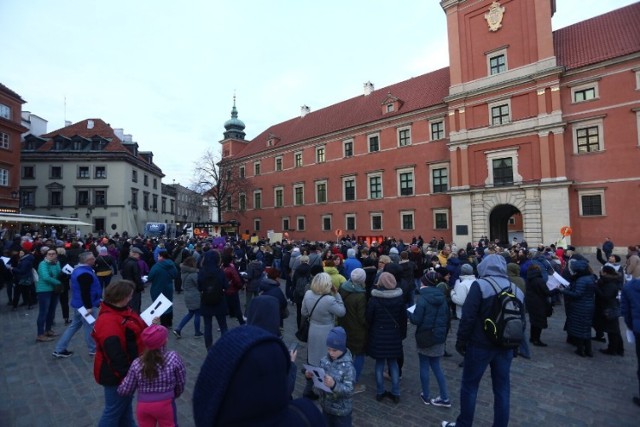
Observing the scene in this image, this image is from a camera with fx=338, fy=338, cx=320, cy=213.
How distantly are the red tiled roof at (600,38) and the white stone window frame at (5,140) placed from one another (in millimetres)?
45613

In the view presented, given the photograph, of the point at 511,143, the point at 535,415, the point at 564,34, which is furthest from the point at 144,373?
the point at 564,34

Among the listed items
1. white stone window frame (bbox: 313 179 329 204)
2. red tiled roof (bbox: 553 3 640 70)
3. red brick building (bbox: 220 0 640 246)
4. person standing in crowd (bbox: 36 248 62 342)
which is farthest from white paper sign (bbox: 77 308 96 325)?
white stone window frame (bbox: 313 179 329 204)

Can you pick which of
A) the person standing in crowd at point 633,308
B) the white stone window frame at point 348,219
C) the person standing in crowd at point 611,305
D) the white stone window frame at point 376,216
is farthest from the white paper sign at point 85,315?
the white stone window frame at point 348,219

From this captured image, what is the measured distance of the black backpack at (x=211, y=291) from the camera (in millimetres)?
6344

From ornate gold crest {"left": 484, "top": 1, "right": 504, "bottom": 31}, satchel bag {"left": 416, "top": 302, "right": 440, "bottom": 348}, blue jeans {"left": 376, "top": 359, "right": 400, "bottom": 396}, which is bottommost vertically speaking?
blue jeans {"left": 376, "top": 359, "right": 400, "bottom": 396}

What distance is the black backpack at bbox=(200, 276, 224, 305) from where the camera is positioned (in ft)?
20.8

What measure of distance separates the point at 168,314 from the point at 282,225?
3445 centimetres

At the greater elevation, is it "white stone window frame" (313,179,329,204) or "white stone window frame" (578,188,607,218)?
"white stone window frame" (313,179,329,204)

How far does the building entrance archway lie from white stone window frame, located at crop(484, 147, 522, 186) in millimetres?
2375

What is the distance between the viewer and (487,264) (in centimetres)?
396

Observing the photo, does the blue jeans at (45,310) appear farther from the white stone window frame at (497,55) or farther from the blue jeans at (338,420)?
the white stone window frame at (497,55)

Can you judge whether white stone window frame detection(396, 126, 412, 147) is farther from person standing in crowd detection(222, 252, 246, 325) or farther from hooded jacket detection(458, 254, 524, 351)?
hooded jacket detection(458, 254, 524, 351)

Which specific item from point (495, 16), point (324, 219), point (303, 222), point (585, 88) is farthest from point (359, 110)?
point (585, 88)

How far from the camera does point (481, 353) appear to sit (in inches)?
148
